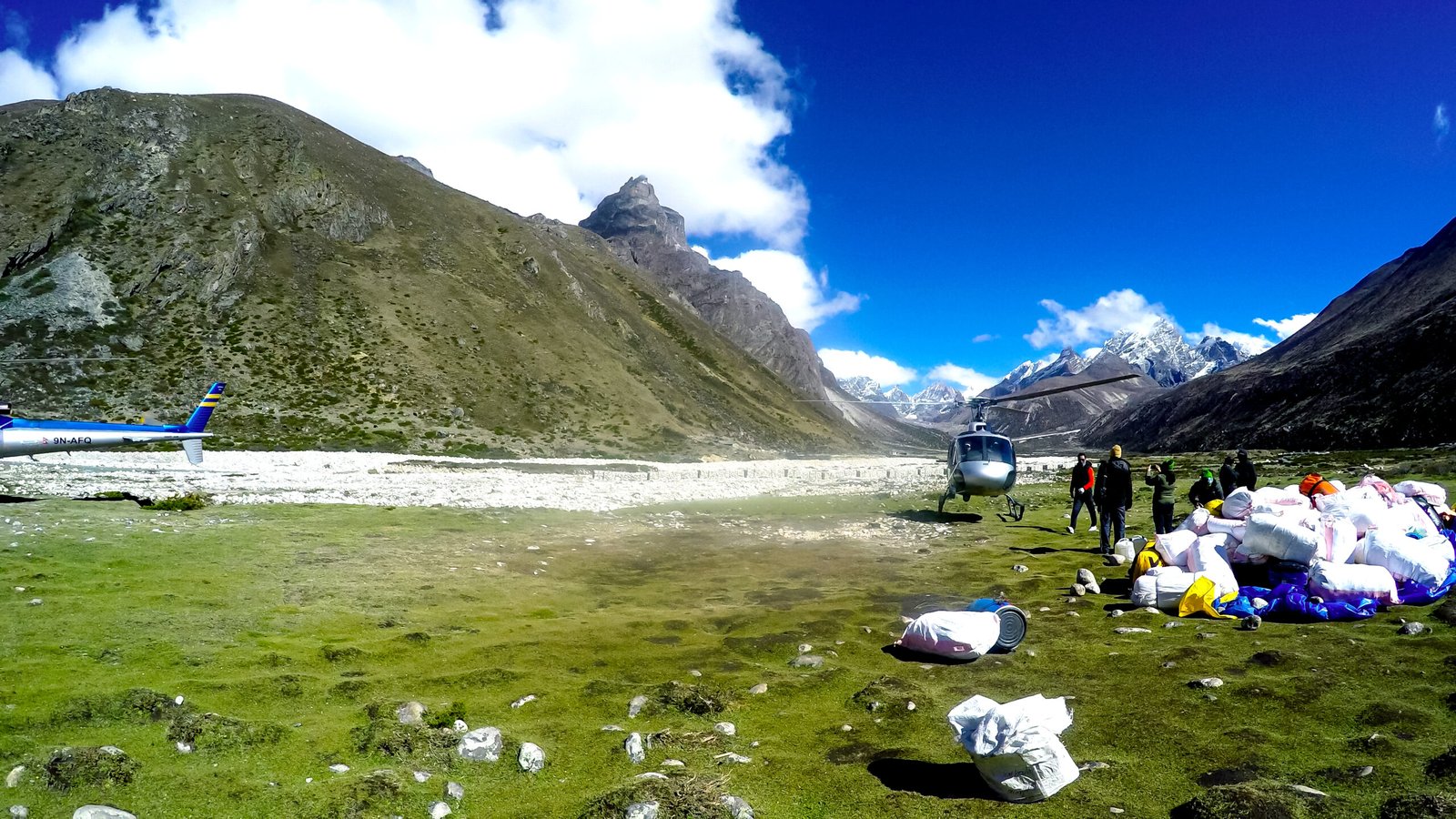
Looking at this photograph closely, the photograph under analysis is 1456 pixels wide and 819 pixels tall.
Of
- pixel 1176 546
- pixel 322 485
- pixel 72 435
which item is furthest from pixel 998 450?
pixel 72 435

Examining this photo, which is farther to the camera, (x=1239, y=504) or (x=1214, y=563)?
(x=1239, y=504)

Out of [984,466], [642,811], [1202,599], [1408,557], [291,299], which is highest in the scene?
[291,299]

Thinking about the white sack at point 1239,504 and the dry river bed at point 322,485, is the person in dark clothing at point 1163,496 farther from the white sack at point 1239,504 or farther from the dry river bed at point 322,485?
the dry river bed at point 322,485

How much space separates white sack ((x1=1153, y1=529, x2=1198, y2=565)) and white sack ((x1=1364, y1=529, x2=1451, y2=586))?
1971 mm

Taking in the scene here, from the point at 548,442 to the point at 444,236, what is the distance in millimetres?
46269

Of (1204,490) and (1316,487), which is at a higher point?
(1316,487)

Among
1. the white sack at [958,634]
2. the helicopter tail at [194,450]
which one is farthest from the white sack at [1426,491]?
the helicopter tail at [194,450]

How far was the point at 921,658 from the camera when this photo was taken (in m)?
8.26

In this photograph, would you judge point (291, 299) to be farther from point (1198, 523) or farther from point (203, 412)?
point (1198, 523)

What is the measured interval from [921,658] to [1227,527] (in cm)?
580

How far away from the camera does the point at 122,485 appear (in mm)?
21375

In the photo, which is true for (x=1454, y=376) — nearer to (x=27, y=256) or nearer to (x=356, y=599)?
(x=356, y=599)

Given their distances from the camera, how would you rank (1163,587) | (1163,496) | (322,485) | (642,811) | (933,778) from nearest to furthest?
1. (642,811)
2. (933,778)
3. (1163,587)
4. (1163,496)
5. (322,485)

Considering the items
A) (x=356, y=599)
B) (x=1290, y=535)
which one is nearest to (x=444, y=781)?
(x=356, y=599)
